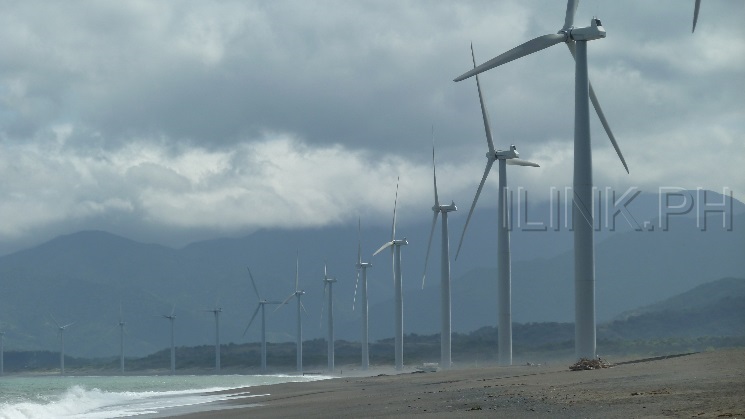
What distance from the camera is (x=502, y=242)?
70312 millimetres

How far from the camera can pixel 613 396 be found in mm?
25500

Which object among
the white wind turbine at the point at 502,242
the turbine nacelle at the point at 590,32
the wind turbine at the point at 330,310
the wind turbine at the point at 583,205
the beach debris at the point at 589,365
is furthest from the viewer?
the wind turbine at the point at 330,310

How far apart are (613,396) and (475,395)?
645cm

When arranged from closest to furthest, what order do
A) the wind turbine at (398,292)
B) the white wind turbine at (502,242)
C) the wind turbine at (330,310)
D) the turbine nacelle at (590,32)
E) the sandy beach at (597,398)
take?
the sandy beach at (597,398)
the turbine nacelle at (590,32)
the white wind turbine at (502,242)
the wind turbine at (398,292)
the wind turbine at (330,310)

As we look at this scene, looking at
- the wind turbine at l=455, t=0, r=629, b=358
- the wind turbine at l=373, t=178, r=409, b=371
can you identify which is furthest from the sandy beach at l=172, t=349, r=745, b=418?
the wind turbine at l=373, t=178, r=409, b=371

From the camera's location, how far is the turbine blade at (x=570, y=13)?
48.4m

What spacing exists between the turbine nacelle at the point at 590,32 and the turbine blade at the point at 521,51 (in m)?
0.94

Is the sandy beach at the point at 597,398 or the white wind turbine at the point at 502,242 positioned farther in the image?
the white wind turbine at the point at 502,242

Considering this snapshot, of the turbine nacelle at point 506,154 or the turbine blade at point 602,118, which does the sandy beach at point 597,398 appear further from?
the turbine nacelle at point 506,154

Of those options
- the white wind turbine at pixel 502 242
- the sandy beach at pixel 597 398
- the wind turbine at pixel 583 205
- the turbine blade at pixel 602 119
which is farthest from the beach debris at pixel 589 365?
the white wind turbine at pixel 502 242

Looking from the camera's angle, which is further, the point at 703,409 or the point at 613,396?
the point at 613,396

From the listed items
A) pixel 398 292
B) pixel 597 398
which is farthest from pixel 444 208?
pixel 597 398

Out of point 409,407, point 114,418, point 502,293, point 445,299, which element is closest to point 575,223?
point 409,407

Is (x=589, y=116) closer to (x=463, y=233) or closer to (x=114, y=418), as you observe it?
(x=114, y=418)
